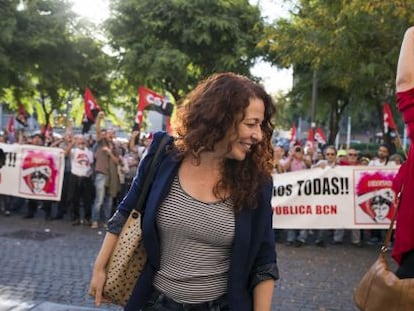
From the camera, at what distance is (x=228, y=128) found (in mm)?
2273

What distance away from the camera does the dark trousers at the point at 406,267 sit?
2.52m

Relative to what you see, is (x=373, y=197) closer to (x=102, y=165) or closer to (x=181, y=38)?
(x=102, y=165)

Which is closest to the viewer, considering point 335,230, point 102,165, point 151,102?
point 335,230

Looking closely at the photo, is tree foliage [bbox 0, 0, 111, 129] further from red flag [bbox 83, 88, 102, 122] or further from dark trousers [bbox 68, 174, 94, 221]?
dark trousers [bbox 68, 174, 94, 221]

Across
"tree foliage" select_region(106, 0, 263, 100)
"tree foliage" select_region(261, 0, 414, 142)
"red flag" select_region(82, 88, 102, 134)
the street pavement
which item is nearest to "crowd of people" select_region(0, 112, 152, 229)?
the street pavement

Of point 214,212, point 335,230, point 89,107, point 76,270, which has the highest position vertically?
point 89,107

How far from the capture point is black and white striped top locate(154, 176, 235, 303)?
88.7 inches

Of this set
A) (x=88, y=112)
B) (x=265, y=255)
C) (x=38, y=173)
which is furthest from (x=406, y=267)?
(x=88, y=112)

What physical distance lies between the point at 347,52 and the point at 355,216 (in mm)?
3315

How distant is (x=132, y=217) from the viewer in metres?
2.40

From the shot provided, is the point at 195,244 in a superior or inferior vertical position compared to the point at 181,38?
inferior

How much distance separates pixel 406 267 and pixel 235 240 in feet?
2.83

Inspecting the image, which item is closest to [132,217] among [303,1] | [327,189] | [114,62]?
[327,189]

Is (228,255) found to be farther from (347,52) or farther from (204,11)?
(204,11)
